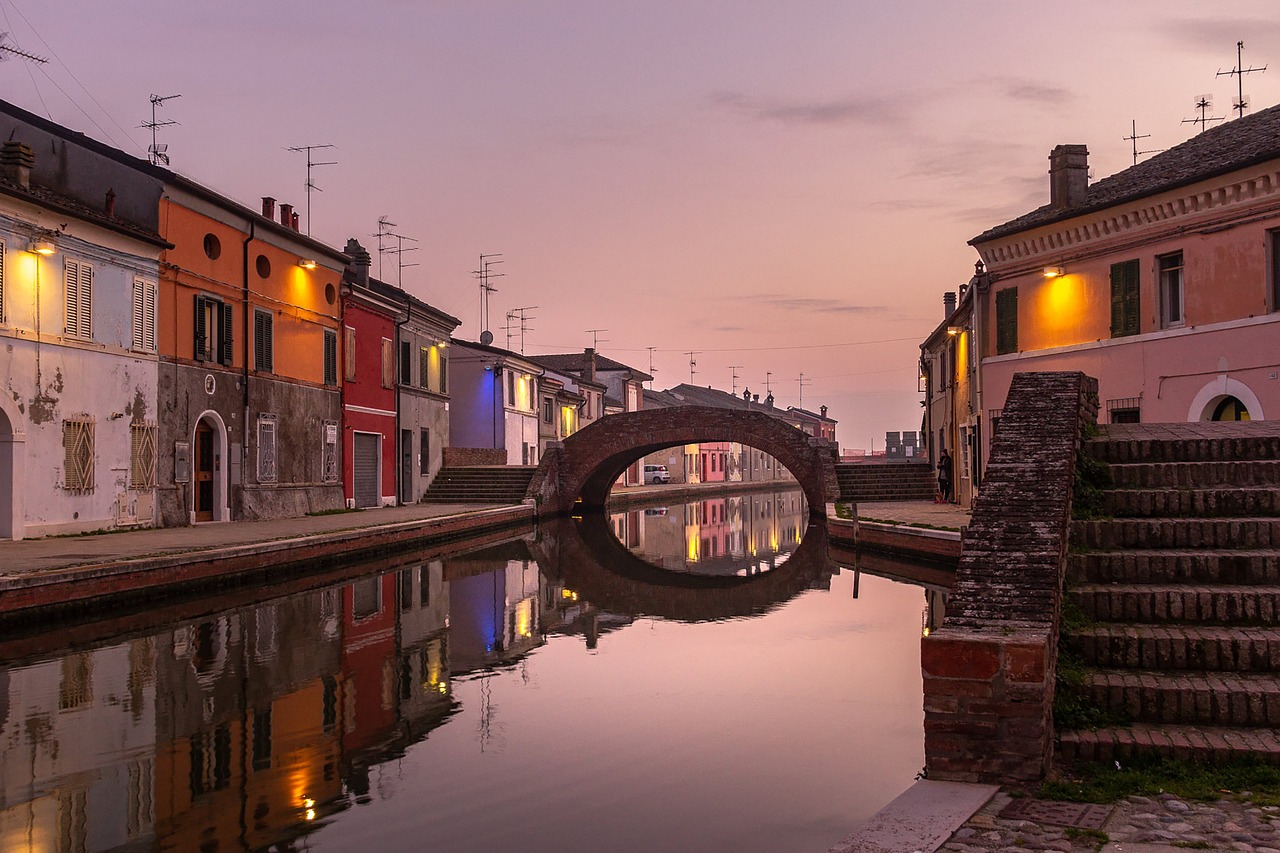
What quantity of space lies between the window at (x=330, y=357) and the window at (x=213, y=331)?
4937 millimetres

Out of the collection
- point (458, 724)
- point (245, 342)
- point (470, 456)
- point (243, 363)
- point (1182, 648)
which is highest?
point (245, 342)

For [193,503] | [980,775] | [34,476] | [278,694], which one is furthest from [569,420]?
[980,775]

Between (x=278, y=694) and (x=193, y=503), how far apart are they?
13844mm

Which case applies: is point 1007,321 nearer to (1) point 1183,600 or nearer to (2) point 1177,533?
(2) point 1177,533

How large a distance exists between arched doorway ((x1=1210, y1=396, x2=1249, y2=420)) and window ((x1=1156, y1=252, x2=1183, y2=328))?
1641 millimetres

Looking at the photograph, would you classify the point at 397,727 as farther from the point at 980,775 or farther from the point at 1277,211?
the point at 1277,211

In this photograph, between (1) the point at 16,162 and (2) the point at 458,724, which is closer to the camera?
(2) the point at 458,724

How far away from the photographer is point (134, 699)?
8812 mm

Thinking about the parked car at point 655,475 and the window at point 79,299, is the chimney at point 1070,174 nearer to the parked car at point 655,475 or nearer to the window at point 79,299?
the window at point 79,299

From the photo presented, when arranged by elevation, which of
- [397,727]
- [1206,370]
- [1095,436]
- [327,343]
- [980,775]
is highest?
[327,343]

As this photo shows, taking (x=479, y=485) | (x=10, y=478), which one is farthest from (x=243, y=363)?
(x=479, y=485)

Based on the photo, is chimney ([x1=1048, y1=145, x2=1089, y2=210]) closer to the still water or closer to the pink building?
the pink building

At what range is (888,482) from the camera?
33219mm

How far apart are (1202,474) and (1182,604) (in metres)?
1.92
